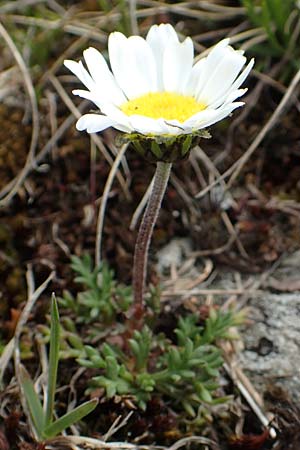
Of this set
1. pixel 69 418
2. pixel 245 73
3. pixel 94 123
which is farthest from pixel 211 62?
pixel 69 418

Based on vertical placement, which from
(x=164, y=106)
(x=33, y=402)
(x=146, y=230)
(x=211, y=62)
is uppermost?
(x=211, y=62)

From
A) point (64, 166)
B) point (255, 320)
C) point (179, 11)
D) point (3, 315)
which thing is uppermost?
point (179, 11)

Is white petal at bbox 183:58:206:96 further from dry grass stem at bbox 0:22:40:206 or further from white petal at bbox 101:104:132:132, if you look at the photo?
dry grass stem at bbox 0:22:40:206

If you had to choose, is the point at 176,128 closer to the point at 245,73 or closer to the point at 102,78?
the point at 245,73

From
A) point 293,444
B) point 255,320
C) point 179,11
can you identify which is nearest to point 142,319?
point 255,320

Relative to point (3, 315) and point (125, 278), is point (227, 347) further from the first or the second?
point (3, 315)

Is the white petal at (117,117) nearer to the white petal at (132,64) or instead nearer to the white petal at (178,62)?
the white petal at (132,64)
